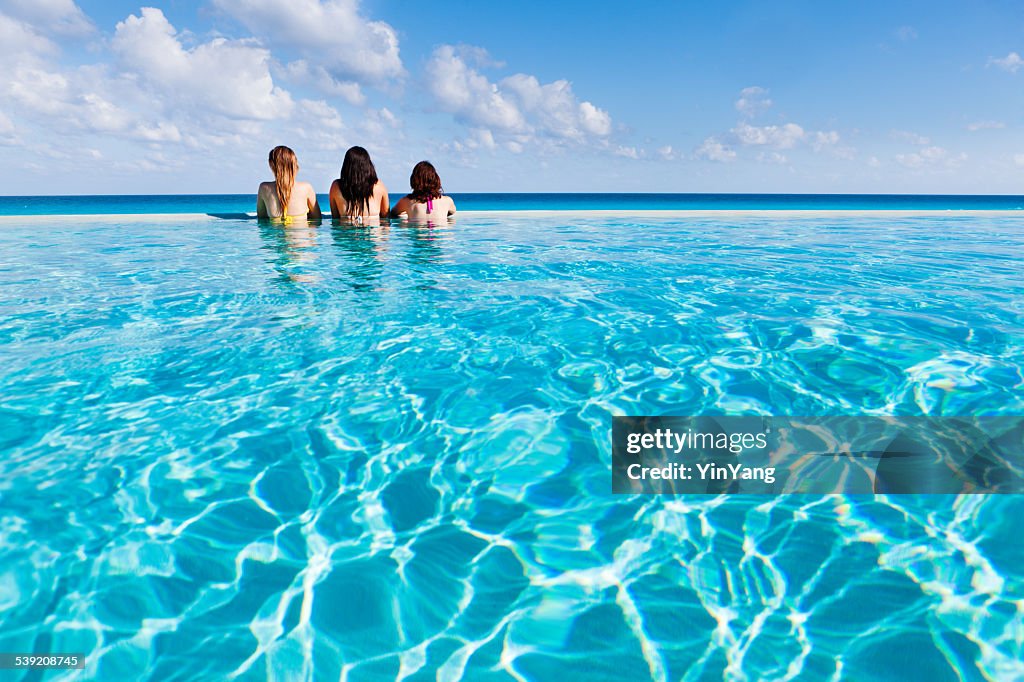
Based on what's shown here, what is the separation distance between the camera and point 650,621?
74.3 inches

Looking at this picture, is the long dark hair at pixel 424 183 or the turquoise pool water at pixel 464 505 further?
the long dark hair at pixel 424 183

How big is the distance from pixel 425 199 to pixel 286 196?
334 centimetres

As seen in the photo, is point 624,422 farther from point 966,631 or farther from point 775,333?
point 775,333

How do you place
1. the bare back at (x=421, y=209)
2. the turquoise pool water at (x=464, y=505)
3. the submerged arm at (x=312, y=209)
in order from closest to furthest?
the turquoise pool water at (x=464, y=505) → the submerged arm at (x=312, y=209) → the bare back at (x=421, y=209)

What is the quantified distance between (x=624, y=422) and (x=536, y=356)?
1.25 m

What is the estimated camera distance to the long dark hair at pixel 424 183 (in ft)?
38.9

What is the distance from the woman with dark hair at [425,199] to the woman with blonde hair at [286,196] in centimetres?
224

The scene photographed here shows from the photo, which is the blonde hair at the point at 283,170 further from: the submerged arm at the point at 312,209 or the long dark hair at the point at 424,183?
the long dark hair at the point at 424,183

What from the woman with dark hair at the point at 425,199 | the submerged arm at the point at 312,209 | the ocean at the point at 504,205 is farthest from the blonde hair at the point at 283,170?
the ocean at the point at 504,205

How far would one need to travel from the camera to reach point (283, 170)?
1096 centimetres

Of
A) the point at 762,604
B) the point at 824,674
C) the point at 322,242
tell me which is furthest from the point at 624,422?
the point at 322,242

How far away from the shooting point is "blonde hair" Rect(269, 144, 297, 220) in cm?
1061

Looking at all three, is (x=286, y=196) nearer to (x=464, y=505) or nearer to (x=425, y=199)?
(x=425, y=199)

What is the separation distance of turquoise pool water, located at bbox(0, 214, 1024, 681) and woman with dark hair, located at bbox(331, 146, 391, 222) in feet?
20.8
